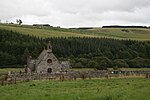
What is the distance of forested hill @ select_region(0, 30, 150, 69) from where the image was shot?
116 meters

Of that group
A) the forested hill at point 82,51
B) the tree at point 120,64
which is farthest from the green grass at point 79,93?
the tree at point 120,64

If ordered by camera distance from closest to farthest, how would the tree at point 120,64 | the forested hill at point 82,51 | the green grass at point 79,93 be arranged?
1. the green grass at point 79,93
2. the tree at point 120,64
3. the forested hill at point 82,51

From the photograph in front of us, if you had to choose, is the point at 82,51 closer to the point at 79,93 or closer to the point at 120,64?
the point at 120,64

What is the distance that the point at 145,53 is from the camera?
451 feet

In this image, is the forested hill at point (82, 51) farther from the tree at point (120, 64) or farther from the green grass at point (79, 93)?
the green grass at point (79, 93)

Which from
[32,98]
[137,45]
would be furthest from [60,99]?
[137,45]

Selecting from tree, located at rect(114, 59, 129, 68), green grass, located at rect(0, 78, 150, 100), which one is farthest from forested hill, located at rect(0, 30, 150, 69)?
green grass, located at rect(0, 78, 150, 100)

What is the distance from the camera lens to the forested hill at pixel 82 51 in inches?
4552

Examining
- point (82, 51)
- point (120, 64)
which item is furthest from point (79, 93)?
point (82, 51)

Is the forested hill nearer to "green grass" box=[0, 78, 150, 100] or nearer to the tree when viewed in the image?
the tree

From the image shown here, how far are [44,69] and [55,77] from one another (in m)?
26.9

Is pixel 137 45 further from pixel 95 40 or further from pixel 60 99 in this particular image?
pixel 60 99

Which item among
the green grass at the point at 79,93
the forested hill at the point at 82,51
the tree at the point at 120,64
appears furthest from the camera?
the forested hill at the point at 82,51

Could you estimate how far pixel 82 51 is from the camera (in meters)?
134
